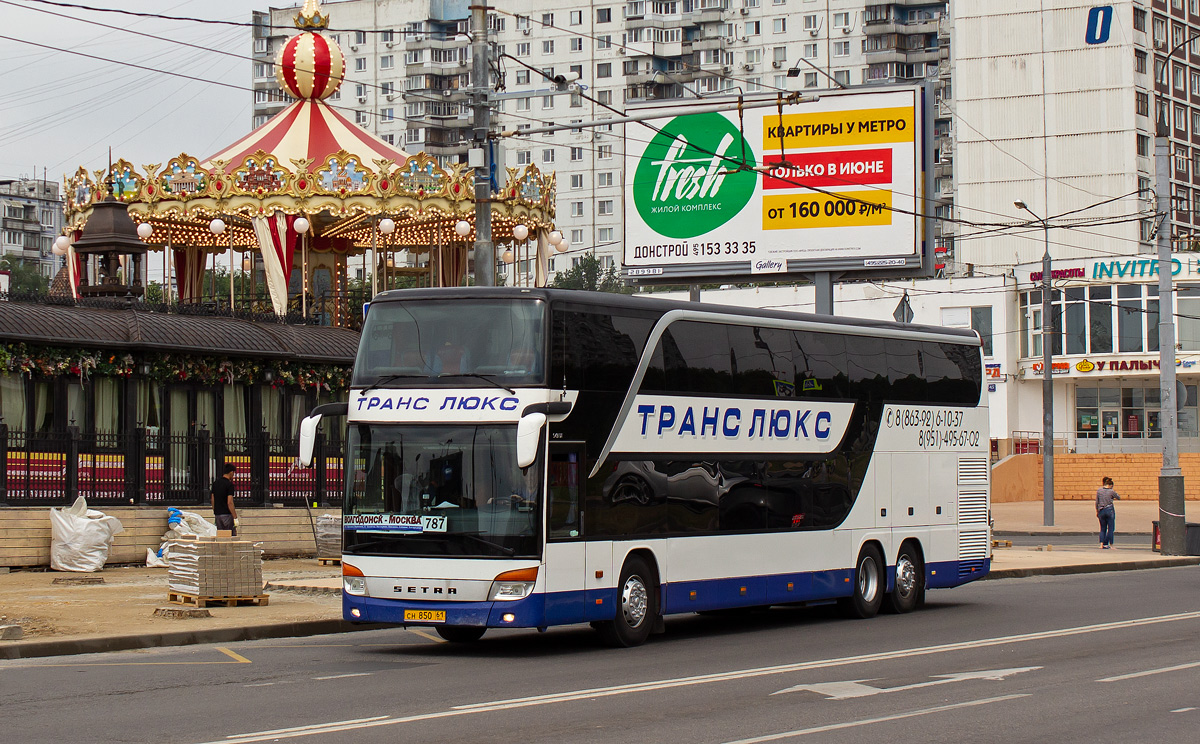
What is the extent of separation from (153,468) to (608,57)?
3583 inches

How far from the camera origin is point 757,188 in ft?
118

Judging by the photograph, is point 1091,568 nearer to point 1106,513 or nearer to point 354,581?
point 1106,513

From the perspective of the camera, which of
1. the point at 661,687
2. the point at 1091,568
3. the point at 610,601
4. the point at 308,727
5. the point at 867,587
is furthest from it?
the point at 1091,568

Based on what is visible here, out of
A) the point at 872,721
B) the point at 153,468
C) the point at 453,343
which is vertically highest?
the point at 453,343

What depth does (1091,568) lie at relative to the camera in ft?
91.6

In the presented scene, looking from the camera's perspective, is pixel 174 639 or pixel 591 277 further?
pixel 591 277

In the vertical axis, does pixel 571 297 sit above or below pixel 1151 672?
above

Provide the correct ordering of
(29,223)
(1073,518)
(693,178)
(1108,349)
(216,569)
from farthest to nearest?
1. (29,223)
2. (1108,349)
3. (1073,518)
4. (693,178)
5. (216,569)

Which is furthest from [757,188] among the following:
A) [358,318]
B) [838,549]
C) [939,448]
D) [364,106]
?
[364,106]

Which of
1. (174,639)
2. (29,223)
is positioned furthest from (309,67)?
(29,223)

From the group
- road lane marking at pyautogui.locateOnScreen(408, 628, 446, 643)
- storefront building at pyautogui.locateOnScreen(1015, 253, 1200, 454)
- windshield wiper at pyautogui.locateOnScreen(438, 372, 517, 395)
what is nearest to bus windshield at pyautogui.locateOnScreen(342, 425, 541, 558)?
windshield wiper at pyautogui.locateOnScreen(438, 372, 517, 395)

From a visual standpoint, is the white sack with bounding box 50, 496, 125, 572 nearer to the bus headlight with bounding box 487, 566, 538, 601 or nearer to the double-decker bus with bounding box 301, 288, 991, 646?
the double-decker bus with bounding box 301, 288, 991, 646

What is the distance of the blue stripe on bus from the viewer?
14.3m

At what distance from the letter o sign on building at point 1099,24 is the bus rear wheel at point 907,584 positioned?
65.3 metres
